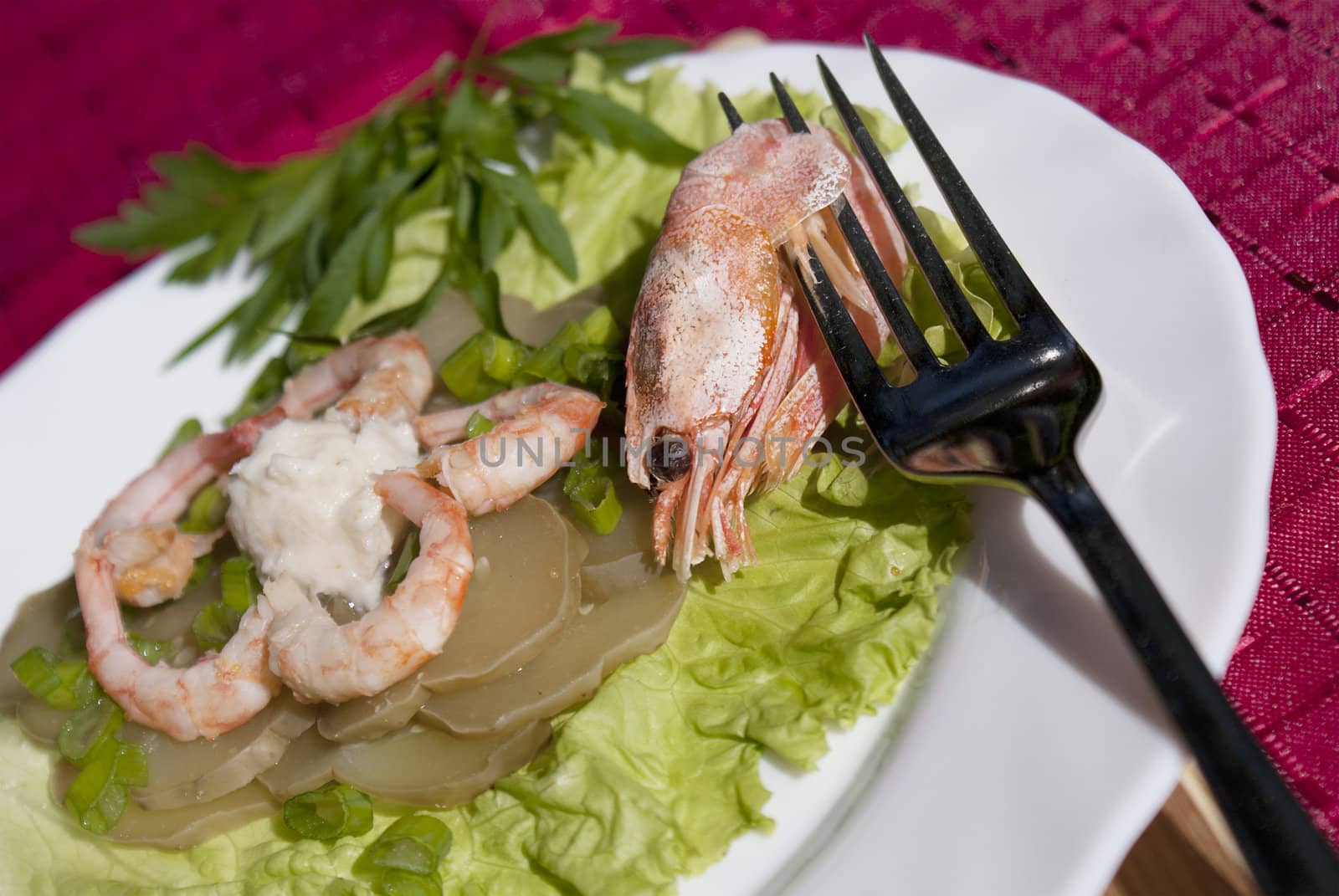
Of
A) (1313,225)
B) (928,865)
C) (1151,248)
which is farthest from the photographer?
(1313,225)

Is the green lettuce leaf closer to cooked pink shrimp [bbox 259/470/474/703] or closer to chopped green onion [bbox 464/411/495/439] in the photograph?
cooked pink shrimp [bbox 259/470/474/703]

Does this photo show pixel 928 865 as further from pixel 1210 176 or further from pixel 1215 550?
pixel 1210 176

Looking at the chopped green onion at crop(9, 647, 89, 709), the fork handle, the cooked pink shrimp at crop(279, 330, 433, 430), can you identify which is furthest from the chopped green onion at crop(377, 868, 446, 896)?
the fork handle

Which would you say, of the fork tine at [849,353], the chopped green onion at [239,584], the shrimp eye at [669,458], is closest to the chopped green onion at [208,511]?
the chopped green onion at [239,584]

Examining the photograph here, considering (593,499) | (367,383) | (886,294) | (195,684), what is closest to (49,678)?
(195,684)

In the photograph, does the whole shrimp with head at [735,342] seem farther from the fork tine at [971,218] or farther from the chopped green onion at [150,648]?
the chopped green onion at [150,648]

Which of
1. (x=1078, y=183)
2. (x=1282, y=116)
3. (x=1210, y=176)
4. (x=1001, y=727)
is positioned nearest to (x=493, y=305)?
(x=1078, y=183)

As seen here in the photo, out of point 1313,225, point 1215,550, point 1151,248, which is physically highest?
point 1151,248
